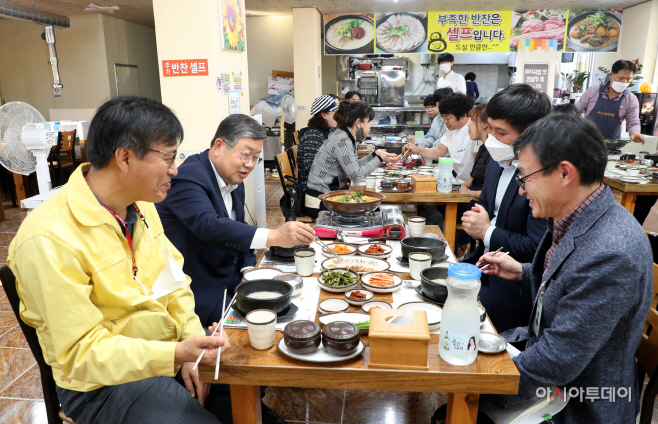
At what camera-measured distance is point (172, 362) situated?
1.26m

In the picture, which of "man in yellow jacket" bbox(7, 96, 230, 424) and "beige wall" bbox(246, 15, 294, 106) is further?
"beige wall" bbox(246, 15, 294, 106)

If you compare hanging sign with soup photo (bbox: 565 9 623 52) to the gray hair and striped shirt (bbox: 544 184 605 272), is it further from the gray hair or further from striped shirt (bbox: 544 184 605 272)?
striped shirt (bbox: 544 184 605 272)

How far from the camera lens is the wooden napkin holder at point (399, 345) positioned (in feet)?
3.97

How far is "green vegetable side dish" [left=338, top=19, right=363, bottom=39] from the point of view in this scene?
835 centimetres

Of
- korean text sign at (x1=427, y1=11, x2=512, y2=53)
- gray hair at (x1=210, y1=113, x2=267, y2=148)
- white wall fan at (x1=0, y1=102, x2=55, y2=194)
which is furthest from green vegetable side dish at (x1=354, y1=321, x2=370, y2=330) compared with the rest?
korean text sign at (x1=427, y1=11, x2=512, y2=53)

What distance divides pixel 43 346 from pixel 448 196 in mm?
2676

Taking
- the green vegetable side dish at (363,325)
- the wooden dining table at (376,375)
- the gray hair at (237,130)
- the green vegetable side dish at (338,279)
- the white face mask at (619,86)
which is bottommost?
the wooden dining table at (376,375)

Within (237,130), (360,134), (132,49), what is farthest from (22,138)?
(132,49)

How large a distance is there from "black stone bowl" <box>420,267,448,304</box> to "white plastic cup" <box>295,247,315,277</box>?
0.46 metres

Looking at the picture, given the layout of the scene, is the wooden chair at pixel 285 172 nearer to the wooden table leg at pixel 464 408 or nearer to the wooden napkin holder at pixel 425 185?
the wooden napkin holder at pixel 425 185

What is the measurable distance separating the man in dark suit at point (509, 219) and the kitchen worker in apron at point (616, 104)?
420 centimetres

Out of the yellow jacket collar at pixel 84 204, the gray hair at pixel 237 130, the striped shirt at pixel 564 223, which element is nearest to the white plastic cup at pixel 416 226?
the striped shirt at pixel 564 223

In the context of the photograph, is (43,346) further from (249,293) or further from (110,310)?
(249,293)

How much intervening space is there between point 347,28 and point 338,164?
5.18 m
